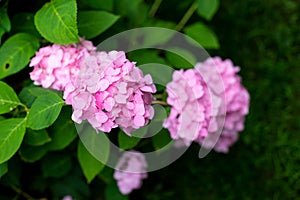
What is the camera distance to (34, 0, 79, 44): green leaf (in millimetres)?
1385

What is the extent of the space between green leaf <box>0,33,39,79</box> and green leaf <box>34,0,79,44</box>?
11 cm

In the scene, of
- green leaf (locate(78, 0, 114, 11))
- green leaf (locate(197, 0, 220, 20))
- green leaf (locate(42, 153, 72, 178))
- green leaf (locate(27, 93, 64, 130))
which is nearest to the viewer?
green leaf (locate(27, 93, 64, 130))

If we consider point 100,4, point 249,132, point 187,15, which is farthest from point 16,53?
point 249,132

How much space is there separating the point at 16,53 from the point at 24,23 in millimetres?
157

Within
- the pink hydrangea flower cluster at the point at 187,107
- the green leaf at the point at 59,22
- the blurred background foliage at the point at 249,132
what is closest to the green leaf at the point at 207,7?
the blurred background foliage at the point at 249,132

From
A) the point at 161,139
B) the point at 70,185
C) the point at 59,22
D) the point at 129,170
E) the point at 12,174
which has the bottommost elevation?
the point at 70,185

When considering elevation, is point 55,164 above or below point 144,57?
below

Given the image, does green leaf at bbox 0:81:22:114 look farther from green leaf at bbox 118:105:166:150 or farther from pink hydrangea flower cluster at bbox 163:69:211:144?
pink hydrangea flower cluster at bbox 163:69:211:144

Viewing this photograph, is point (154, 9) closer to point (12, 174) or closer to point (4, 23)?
point (4, 23)

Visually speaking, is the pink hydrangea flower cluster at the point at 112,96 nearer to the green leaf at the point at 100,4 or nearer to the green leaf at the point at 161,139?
the green leaf at the point at 161,139

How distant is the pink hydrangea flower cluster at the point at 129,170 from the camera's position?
1.80 metres

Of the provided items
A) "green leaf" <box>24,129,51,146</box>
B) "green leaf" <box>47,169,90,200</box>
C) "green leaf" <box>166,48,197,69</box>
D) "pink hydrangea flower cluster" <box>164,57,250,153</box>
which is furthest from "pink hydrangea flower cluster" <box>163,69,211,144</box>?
"green leaf" <box>47,169,90,200</box>

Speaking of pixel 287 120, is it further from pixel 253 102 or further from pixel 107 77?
pixel 107 77

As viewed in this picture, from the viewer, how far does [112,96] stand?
1.18 m
